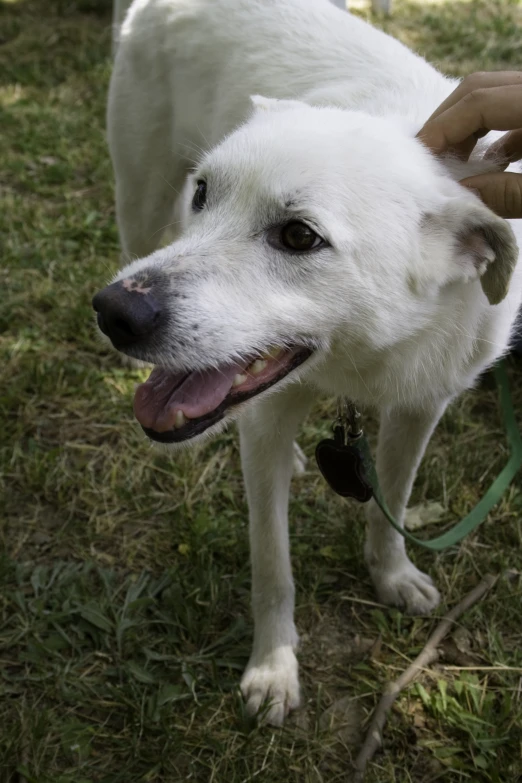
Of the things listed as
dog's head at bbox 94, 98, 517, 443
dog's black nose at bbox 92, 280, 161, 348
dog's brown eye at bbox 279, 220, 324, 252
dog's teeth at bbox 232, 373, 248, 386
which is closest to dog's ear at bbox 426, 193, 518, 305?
dog's head at bbox 94, 98, 517, 443

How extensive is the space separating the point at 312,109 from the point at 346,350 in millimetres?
682

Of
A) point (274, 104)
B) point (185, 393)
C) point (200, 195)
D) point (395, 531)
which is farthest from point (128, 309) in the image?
point (395, 531)

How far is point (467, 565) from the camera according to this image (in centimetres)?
310

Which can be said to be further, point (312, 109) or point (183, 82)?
point (183, 82)

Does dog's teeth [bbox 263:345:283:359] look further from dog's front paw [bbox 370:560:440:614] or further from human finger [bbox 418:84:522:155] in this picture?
dog's front paw [bbox 370:560:440:614]

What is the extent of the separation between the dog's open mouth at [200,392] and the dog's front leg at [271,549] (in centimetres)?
39

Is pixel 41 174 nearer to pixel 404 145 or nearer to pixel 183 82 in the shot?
pixel 183 82

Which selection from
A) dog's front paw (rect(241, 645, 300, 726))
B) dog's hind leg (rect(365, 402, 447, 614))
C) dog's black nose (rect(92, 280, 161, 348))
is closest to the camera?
dog's black nose (rect(92, 280, 161, 348))

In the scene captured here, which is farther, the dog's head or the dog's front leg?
the dog's front leg

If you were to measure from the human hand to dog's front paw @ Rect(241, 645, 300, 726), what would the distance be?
1667mm

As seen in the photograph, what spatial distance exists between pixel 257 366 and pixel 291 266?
0.28 m

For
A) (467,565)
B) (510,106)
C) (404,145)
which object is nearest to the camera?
(510,106)

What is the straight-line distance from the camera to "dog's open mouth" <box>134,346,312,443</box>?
6.05 feet

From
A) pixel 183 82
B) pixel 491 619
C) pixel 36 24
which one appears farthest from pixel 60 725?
pixel 36 24
